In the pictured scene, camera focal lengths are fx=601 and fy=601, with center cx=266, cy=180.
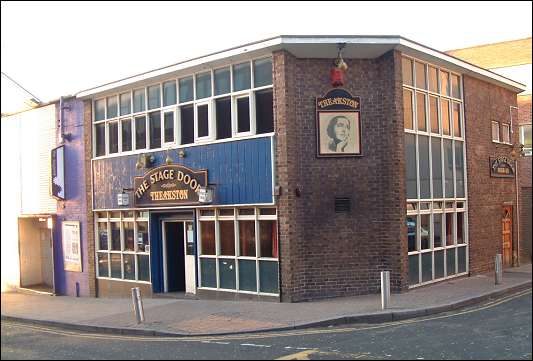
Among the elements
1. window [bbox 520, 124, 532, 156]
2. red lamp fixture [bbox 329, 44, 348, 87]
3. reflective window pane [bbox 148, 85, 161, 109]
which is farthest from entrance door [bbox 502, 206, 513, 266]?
reflective window pane [bbox 148, 85, 161, 109]

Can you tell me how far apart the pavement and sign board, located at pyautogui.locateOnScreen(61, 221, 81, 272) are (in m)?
2.55

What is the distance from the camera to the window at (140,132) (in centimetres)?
1683

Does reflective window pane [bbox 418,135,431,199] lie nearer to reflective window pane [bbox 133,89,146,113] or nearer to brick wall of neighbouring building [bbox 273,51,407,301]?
brick wall of neighbouring building [bbox 273,51,407,301]

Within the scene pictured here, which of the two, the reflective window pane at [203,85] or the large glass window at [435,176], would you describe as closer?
the large glass window at [435,176]

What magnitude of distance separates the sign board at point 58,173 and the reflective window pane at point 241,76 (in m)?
7.48

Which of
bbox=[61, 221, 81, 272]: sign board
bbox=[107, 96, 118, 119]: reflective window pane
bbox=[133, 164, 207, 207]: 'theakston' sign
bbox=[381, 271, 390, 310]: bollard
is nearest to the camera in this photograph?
bbox=[381, 271, 390, 310]: bollard

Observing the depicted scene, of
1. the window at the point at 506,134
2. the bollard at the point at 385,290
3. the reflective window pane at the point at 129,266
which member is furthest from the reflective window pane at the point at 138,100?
the window at the point at 506,134

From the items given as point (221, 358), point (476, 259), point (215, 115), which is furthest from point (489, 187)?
point (221, 358)

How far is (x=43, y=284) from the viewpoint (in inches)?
839

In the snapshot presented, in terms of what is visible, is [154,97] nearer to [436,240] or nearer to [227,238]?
[227,238]

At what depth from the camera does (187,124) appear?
616 inches

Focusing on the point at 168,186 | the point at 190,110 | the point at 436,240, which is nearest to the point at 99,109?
the point at 190,110

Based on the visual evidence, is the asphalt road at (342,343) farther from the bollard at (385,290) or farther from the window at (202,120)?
the window at (202,120)

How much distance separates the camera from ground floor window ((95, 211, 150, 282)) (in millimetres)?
16856
